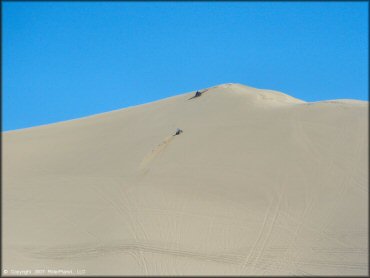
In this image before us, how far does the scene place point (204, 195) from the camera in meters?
15.1

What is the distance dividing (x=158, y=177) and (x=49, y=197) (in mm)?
3977

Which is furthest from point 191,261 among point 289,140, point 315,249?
point 289,140

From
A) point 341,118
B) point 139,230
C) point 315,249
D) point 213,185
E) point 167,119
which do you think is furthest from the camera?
point 167,119

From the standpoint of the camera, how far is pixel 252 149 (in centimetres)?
1708

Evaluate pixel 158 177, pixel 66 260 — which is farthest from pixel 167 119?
pixel 66 260

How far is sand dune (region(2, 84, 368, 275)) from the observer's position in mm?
12352

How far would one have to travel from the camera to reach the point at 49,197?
16641 mm

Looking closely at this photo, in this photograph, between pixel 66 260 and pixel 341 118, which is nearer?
pixel 66 260

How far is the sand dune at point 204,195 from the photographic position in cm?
1235

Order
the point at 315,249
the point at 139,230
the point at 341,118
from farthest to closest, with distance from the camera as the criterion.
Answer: the point at 341,118 → the point at 139,230 → the point at 315,249

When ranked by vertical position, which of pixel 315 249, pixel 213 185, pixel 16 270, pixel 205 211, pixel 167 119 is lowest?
pixel 315 249

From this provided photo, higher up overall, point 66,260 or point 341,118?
point 341,118

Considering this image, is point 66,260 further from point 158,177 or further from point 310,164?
point 310,164

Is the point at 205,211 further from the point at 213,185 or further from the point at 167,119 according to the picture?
the point at 167,119
